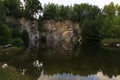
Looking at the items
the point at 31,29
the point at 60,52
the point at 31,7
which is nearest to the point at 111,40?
the point at 31,29

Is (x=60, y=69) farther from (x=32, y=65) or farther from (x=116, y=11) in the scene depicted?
(x=116, y=11)

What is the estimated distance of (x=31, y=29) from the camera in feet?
385

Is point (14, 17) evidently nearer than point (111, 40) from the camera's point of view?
Yes

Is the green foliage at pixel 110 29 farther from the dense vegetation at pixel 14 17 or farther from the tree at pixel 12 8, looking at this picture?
the tree at pixel 12 8

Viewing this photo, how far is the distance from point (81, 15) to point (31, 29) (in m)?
36.4

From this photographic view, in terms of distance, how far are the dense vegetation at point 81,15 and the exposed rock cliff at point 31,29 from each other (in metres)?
2.56

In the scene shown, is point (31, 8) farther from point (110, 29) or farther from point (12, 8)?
point (110, 29)

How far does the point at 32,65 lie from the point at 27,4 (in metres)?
77.2

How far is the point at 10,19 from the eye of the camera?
302 feet

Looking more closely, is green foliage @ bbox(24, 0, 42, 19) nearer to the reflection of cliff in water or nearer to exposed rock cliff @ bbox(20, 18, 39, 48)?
exposed rock cliff @ bbox(20, 18, 39, 48)

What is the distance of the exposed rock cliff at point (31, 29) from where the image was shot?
107m

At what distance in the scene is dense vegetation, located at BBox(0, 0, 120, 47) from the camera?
103688 mm

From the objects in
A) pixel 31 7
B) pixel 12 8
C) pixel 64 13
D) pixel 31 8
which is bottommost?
pixel 64 13

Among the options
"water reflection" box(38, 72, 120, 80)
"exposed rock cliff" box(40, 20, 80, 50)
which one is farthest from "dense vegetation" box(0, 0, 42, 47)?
"water reflection" box(38, 72, 120, 80)
